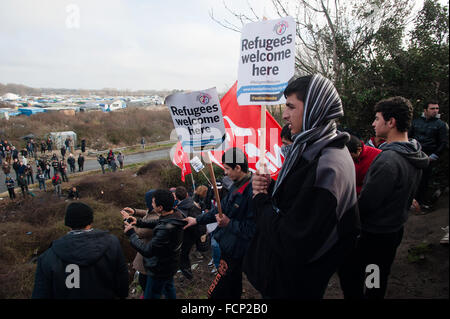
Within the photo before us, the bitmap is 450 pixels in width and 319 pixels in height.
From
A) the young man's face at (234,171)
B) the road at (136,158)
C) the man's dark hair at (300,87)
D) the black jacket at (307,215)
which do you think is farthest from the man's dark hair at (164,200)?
the road at (136,158)

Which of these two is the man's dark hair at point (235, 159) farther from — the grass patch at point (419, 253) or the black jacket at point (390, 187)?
the grass patch at point (419, 253)

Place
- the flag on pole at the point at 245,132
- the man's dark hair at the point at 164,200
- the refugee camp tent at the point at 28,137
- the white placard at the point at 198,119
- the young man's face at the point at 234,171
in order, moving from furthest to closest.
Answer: the refugee camp tent at the point at 28,137
the flag on pole at the point at 245,132
the white placard at the point at 198,119
the man's dark hair at the point at 164,200
the young man's face at the point at 234,171

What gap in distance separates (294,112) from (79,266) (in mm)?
1934

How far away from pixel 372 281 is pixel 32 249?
12.9 metres

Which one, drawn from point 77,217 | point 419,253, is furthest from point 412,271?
point 77,217

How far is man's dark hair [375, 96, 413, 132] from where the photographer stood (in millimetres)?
2326

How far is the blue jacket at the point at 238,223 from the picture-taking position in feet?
8.55

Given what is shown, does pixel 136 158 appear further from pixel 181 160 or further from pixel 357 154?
pixel 357 154

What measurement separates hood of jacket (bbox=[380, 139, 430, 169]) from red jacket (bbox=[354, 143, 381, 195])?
2.54 ft

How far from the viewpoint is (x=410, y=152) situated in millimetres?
2219

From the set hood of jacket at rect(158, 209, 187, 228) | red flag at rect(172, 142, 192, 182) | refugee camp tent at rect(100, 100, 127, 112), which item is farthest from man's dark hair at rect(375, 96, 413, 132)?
refugee camp tent at rect(100, 100, 127, 112)

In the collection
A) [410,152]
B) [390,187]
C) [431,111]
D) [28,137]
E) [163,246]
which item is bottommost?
[28,137]

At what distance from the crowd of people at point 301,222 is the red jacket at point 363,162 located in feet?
0.04

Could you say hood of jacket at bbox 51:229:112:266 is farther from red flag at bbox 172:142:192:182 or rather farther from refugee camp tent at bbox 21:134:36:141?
refugee camp tent at bbox 21:134:36:141
